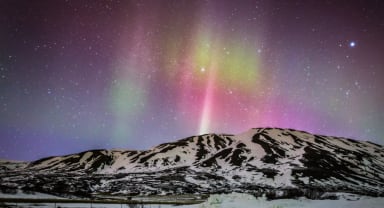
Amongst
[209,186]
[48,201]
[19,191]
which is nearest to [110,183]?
[209,186]

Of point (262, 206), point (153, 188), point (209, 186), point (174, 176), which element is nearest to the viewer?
point (262, 206)

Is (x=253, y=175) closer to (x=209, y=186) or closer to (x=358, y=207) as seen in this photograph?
(x=209, y=186)

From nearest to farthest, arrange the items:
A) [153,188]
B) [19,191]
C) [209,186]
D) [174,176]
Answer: [19,191] → [153,188] → [209,186] → [174,176]

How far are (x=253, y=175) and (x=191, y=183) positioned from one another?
42.4 metres

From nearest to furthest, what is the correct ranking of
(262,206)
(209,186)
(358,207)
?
1. (358,207)
2. (262,206)
3. (209,186)

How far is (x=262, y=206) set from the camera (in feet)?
142

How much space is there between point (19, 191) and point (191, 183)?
119 m

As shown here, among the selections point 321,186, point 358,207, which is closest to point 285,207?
point 358,207

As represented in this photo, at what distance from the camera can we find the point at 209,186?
544 ft

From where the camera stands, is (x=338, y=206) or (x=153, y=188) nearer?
(x=338, y=206)

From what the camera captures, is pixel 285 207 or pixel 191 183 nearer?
pixel 285 207

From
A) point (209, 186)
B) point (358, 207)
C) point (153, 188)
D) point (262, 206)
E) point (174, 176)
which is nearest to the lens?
point (358, 207)

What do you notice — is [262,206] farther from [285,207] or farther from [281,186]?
[281,186]

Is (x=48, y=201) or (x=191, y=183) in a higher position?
(x=48, y=201)
